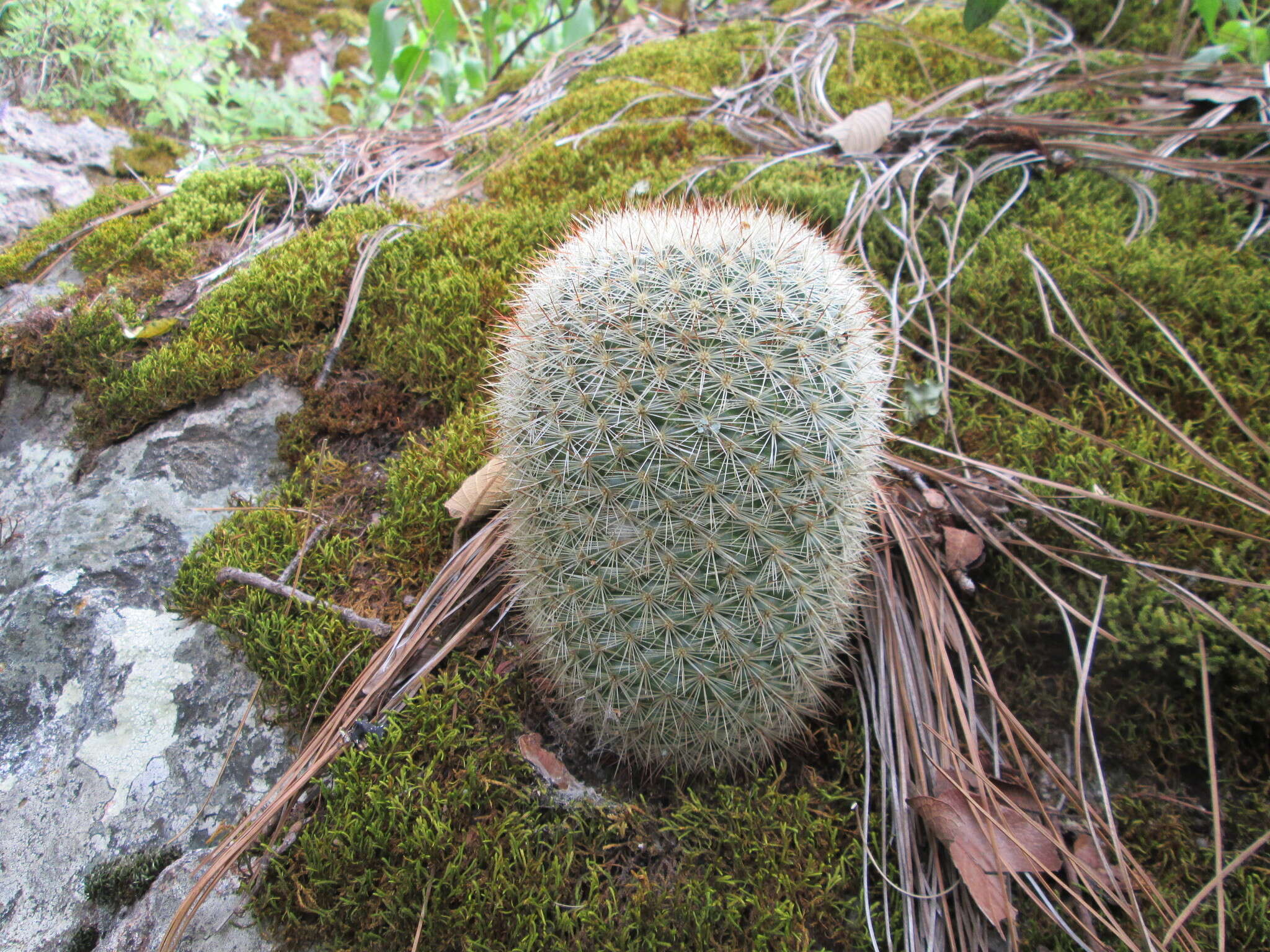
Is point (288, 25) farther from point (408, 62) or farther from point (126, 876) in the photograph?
point (126, 876)

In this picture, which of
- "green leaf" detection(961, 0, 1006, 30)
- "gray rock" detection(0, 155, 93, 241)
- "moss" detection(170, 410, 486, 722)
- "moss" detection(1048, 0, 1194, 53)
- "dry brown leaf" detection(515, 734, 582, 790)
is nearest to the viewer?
"green leaf" detection(961, 0, 1006, 30)

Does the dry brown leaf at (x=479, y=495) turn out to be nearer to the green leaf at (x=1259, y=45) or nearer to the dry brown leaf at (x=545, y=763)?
the dry brown leaf at (x=545, y=763)

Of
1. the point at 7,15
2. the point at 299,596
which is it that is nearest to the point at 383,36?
the point at 7,15

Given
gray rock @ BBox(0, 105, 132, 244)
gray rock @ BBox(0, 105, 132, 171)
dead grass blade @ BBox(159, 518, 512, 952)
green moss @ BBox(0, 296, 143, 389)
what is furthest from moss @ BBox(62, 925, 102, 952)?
gray rock @ BBox(0, 105, 132, 171)

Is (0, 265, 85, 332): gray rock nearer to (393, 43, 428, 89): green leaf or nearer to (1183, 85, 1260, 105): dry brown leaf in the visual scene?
(393, 43, 428, 89): green leaf

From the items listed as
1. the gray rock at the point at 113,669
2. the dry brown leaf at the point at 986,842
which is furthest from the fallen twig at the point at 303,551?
the dry brown leaf at the point at 986,842

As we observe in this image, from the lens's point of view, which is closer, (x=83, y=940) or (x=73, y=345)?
(x=83, y=940)

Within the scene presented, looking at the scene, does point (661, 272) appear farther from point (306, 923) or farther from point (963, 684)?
point (306, 923)
